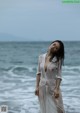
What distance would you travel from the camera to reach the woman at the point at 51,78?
3.59 metres

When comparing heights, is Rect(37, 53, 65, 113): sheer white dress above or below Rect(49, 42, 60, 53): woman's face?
below

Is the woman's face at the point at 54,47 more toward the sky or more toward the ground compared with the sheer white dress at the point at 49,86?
more toward the sky

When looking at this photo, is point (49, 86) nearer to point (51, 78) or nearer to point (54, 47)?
point (51, 78)

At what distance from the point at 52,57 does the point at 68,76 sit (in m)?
10.7

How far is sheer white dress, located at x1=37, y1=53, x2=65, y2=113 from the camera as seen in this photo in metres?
3.59

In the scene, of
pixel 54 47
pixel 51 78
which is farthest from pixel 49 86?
pixel 54 47

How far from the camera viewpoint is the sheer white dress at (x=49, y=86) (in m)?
3.59

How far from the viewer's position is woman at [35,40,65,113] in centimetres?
359

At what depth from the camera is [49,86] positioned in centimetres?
361

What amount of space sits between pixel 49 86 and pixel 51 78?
0.19 ft

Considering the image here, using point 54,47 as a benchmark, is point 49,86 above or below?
below

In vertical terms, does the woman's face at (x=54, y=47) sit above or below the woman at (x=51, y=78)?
above

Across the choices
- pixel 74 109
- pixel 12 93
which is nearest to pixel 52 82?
pixel 74 109

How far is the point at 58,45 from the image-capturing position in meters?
3.63
